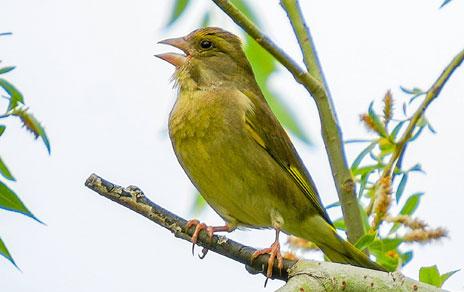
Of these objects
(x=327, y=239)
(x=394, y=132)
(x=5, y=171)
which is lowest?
(x=5, y=171)

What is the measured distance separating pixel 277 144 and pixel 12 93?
81.6 inches

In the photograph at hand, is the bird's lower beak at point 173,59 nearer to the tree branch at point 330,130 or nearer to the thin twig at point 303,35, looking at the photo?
the thin twig at point 303,35

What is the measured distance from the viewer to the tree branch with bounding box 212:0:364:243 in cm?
379

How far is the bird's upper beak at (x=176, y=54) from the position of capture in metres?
5.05

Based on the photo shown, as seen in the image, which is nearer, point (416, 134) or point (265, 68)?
point (416, 134)

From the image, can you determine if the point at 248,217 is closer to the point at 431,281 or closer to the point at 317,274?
the point at 431,281

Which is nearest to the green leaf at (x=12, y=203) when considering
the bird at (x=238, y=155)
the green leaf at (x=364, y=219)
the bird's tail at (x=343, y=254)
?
the green leaf at (x=364, y=219)

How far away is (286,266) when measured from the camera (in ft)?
10.6

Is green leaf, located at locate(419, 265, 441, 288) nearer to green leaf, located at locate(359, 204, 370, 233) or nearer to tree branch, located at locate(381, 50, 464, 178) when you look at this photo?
green leaf, located at locate(359, 204, 370, 233)

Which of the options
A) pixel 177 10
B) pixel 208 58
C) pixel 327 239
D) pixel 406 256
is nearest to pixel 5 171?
pixel 177 10

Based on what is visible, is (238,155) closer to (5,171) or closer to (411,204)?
(411,204)

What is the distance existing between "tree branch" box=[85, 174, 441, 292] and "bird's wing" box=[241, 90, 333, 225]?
44.6 inches

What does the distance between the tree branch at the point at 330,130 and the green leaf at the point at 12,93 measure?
99 centimetres

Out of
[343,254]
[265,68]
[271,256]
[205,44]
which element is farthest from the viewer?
[205,44]
